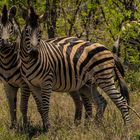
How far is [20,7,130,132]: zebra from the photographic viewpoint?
7367 millimetres

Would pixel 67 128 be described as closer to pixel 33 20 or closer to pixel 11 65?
pixel 11 65

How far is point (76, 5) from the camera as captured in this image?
39.6ft

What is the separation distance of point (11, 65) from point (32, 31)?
844mm

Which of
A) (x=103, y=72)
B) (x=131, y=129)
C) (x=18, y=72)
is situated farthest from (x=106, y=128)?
(x=18, y=72)

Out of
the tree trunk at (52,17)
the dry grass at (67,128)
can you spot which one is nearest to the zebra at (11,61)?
the dry grass at (67,128)

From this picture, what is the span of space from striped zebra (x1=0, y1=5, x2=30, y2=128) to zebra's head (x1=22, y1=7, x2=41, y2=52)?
0.30 meters

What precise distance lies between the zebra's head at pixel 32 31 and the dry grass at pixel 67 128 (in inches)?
53.8

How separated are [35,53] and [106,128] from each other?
1.62 metres

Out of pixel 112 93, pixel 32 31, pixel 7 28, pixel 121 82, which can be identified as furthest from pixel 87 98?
pixel 7 28

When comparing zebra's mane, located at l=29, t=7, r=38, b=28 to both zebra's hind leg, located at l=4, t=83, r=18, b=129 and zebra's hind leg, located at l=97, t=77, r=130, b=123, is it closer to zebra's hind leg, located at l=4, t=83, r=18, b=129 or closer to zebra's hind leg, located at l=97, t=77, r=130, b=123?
zebra's hind leg, located at l=4, t=83, r=18, b=129

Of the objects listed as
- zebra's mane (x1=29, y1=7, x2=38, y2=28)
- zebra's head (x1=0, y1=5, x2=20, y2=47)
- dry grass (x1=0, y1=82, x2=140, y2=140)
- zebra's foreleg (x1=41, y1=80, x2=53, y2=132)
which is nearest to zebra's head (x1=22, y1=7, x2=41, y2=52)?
zebra's mane (x1=29, y1=7, x2=38, y2=28)

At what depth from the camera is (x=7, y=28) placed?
7.32 meters

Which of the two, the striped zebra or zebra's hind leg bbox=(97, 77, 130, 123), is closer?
the striped zebra

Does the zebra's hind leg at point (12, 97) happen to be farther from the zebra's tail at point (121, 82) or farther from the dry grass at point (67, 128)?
the zebra's tail at point (121, 82)
